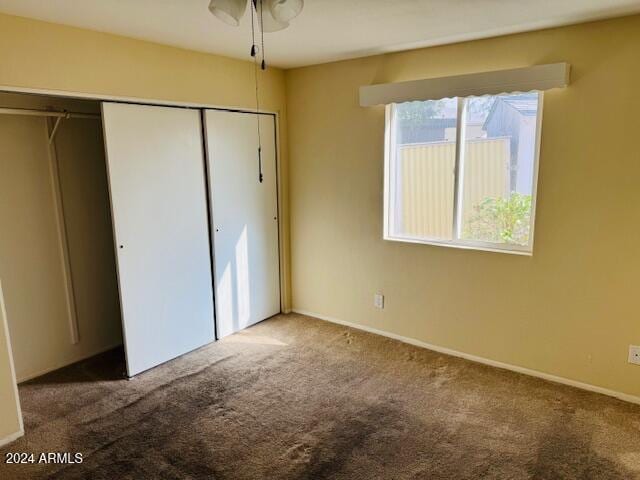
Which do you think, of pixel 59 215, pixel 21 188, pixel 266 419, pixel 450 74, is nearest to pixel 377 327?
pixel 266 419

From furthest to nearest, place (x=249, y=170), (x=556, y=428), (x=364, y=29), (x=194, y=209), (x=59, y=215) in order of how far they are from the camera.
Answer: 1. (x=249, y=170)
2. (x=194, y=209)
3. (x=59, y=215)
4. (x=364, y=29)
5. (x=556, y=428)

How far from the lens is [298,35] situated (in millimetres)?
2840

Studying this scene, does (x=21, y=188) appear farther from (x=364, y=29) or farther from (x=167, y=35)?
(x=364, y=29)

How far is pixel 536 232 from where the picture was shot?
2928 millimetres

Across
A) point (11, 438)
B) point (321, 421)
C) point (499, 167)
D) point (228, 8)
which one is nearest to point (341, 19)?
point (228, 8)

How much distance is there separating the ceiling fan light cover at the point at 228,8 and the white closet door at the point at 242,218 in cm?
164

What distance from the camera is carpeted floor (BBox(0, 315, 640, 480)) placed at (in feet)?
7.25

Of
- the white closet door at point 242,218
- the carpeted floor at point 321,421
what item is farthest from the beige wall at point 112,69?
the carpeted floor at point 321,421

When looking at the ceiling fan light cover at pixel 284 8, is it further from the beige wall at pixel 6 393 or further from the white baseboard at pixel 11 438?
the white baseboard at pixel 11 438

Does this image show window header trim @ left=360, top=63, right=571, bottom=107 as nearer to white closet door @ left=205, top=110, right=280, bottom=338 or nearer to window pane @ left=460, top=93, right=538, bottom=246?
window pane @ left=460, top=93, right=538, bottom=246

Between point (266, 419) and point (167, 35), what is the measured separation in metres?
2.45

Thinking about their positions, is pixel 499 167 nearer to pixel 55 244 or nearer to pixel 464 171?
pixel 464 171

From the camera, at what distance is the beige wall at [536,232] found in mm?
2611

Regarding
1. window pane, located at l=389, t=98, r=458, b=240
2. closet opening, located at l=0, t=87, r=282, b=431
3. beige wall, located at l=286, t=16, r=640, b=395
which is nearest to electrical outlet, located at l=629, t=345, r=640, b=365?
beige wall, located at l=286, t=16, r=640, b=395
